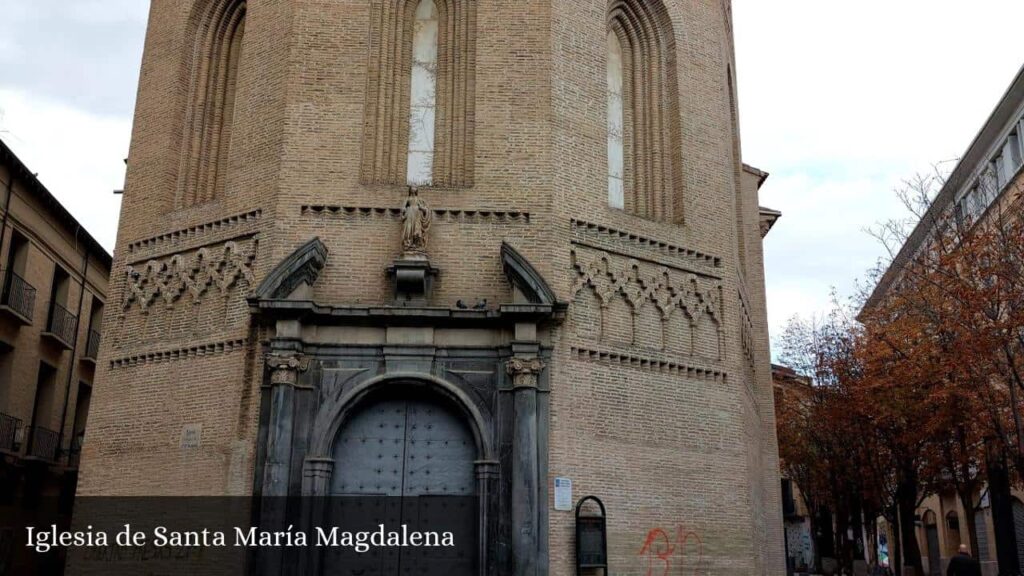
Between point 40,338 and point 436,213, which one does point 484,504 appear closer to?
point 436,213

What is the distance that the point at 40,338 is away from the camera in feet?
80.3

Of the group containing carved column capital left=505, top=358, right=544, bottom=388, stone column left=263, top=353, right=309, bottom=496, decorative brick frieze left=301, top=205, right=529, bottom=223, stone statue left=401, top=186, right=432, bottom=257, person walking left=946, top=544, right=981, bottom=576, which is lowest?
person walking left=946, top=544, right=981, bottom=576

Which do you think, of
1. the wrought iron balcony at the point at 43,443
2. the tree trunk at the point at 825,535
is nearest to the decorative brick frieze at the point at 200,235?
the wrought iron balcony at the point at 43,443

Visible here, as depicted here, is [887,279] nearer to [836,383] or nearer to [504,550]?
[836,383]

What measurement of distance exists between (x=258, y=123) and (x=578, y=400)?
273 inches

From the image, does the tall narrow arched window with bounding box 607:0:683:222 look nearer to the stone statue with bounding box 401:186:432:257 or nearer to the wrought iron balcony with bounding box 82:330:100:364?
the stone statue with bounding box 401:186:432:257

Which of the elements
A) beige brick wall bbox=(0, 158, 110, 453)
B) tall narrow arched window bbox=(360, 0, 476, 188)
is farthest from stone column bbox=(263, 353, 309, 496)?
beige brick wall bbox=(0, 158, 110, 453)

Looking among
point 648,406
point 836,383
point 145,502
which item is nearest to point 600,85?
point 648,406

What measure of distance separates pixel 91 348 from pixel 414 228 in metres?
17.6

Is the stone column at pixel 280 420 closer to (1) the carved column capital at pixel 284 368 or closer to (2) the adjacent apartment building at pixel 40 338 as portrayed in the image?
(1) the carved column capital at pixel 284 368

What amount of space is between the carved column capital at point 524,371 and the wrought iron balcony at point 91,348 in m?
17.8

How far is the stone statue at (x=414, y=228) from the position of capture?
1430 cm

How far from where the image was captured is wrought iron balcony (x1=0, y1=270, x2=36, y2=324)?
22438 mm

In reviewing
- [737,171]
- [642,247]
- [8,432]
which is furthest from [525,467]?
[8,432]
